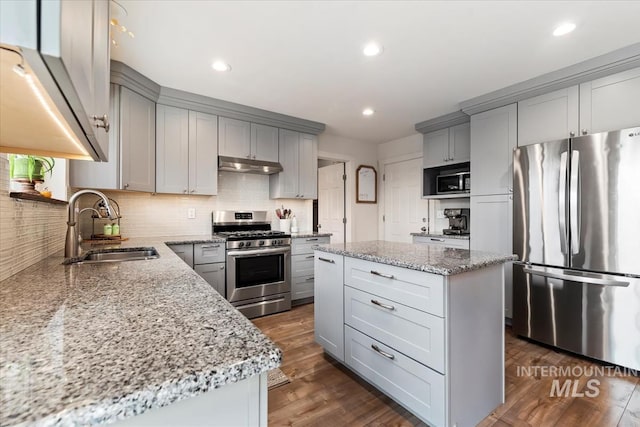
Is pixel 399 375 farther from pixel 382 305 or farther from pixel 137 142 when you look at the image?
pixel 137 142

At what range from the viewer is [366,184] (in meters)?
4.98

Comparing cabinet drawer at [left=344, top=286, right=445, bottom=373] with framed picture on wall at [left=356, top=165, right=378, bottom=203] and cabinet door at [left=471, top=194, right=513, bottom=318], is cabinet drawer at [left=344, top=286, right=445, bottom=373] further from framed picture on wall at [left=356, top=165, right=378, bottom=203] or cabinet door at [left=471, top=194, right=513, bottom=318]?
framed picture on wall at [left=356, top=165, right=378, bottom=203]

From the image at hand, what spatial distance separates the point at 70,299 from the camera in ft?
2.85

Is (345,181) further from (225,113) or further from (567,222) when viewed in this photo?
(567,222)

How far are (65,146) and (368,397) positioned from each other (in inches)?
79.3

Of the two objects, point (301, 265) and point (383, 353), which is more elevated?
point (301, 265)

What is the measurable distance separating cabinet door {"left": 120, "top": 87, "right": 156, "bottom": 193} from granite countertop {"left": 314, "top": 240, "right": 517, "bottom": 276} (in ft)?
6.53

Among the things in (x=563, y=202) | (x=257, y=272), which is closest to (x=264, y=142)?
(x=257, y=272)

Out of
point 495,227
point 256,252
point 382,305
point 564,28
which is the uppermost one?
point 564,28

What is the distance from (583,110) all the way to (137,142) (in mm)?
4048

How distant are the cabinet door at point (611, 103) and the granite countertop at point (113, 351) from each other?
321cm

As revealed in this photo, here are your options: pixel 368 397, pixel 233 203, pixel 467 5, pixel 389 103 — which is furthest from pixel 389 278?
pixel 233 203

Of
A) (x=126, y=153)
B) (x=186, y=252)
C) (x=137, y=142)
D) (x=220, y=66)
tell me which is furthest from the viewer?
(x=186, y=252)

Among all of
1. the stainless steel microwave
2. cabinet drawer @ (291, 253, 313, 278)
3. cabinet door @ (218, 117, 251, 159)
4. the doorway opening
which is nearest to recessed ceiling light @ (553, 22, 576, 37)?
the stainless steel microwave
